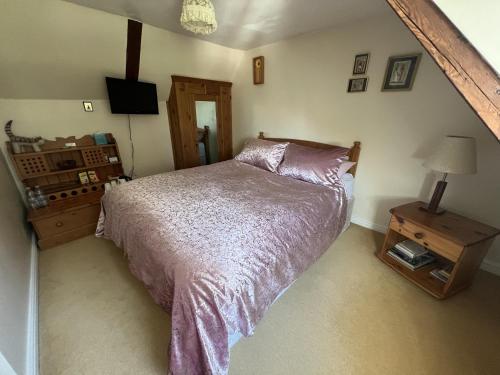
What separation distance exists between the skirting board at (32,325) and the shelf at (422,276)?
2512 mm

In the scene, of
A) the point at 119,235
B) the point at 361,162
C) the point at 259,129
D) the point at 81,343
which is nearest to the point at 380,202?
the point at 361,162

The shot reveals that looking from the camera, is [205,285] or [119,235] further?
[119,235]

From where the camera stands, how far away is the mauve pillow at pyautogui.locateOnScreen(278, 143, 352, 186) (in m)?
2.01

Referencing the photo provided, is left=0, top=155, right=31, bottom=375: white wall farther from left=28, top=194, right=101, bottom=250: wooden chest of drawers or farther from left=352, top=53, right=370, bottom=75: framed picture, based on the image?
left=352, top=53, right=370, bottom=75: framed picture

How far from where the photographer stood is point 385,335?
1.25 meters

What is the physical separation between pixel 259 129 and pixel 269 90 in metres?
0.59

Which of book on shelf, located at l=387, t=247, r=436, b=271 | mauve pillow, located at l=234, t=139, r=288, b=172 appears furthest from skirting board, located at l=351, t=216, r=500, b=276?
mauve pillow, located at l=234, t=139, r=288, b=172

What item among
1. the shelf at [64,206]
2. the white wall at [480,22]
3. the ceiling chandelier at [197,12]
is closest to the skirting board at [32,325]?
the shelf at [64,206]

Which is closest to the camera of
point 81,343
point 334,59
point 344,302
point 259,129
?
point 81,343

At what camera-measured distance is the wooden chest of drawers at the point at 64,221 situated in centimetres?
194

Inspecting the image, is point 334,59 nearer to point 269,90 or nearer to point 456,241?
point 269,90

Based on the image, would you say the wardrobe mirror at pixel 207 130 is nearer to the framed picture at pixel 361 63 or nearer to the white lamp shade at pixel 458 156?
the framed picture at pixel 361 63

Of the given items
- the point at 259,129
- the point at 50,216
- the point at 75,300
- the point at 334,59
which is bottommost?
the point at 75,300

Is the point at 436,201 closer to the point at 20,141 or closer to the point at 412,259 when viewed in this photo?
the point at 412,259
